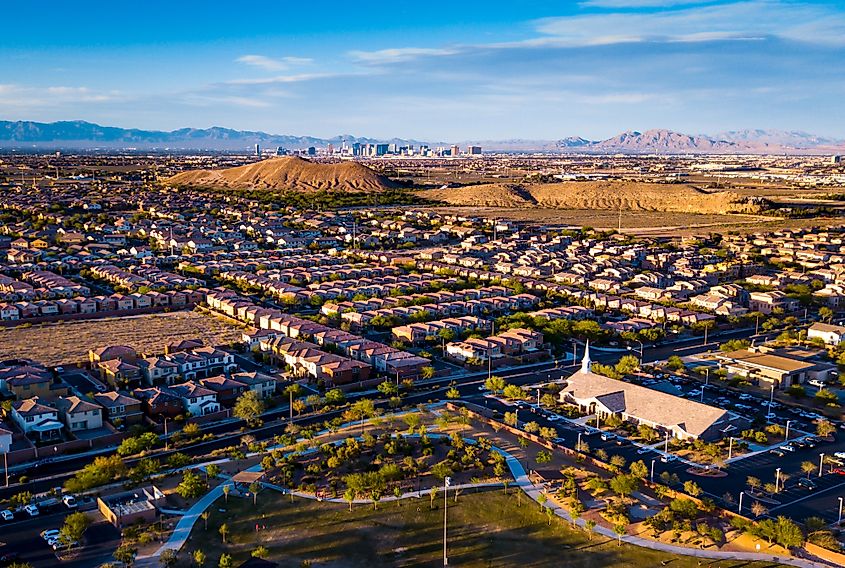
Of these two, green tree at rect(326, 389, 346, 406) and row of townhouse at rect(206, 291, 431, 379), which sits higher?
row of townhouse at rect(206, 291, 431, 379)

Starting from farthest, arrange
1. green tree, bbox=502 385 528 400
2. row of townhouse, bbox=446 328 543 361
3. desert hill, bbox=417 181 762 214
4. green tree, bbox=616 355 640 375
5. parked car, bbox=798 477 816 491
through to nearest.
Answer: desert hill, bbox=417 181 762 214 < row of townhouse, bbox=446 328 543 361 < green tree, bbox=616 355 640 375 < green tree, bbox=502 385 528 400 < parked car, bbox=798 477 816 491

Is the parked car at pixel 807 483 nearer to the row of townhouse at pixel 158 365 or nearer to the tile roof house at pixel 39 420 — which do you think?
the row of townhouse at pixel 158 365

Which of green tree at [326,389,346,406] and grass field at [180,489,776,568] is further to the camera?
green tree at [326,389,346,406]

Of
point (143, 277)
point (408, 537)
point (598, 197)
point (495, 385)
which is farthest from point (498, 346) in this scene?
point (598, 197)

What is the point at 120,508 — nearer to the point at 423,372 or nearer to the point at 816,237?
the point at 423,372

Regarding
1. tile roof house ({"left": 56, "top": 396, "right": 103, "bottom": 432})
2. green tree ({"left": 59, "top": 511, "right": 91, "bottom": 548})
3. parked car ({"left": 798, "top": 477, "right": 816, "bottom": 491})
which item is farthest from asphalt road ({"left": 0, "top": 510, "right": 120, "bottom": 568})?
parked car ({"left": 798, "top": 477, "right": 816, "bottom": 491})

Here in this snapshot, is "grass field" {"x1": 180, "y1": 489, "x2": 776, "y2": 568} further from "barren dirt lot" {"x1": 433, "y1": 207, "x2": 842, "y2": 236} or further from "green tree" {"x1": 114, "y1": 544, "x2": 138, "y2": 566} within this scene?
"barren dirt lot" {"x1": 433, "y1": 207, "x2": 842, "y2": 236}
